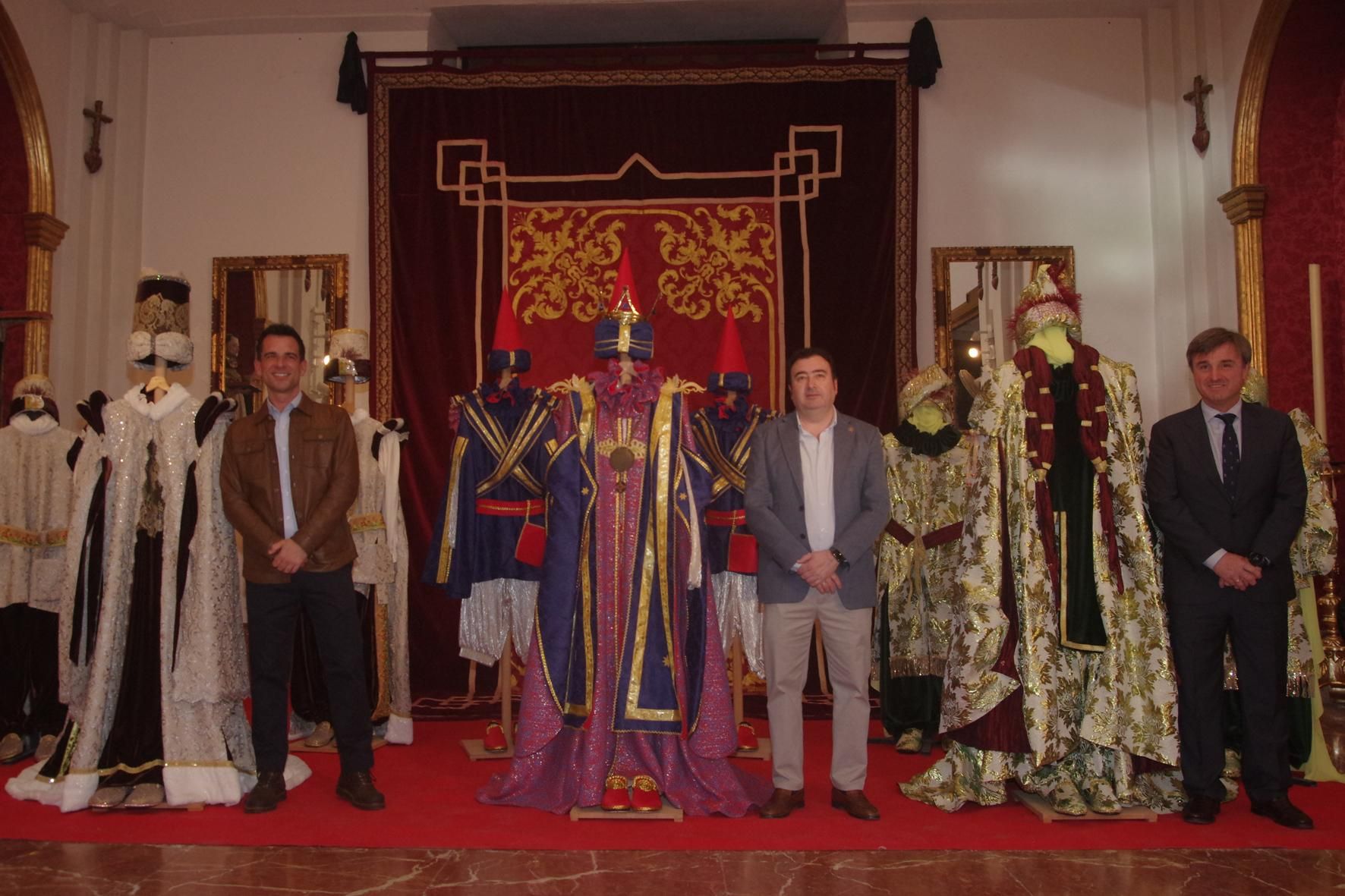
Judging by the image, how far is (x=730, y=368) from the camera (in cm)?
524

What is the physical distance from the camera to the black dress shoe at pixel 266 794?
3930 millimetres

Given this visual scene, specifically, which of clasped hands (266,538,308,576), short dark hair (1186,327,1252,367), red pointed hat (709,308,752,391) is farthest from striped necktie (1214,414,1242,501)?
clasped hands (266,538,308,576)

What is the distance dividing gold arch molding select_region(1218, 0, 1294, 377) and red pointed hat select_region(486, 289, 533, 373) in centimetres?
397

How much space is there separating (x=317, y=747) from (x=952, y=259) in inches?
186

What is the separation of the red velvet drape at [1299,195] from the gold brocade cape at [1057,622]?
2.56 metres

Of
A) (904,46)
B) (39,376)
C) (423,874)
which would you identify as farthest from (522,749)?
(904,46)

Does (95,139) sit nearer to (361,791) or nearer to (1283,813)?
(361,791)

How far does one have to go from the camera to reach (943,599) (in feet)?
16.3

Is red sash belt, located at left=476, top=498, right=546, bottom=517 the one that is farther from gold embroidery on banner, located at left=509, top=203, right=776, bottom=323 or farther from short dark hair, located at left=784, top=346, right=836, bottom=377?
gold embroidery on banner, located at left=509, top=203, right=776, bottom=323

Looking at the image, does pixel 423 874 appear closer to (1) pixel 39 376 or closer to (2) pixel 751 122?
(1) pixel 39 376

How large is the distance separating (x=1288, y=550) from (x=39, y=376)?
5.68 metres

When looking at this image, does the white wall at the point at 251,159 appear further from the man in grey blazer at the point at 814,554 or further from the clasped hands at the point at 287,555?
the man in grey blazer at the point at 814,554

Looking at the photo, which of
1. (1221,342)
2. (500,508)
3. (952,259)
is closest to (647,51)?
(952,259)

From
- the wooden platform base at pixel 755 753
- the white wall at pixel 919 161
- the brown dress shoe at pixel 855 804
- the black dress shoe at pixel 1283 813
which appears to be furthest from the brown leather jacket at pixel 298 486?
the black dress shoe at pixel 1283 813
